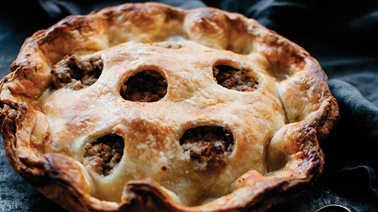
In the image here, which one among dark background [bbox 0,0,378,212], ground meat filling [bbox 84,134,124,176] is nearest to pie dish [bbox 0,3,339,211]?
ground meat filling [bbox 84,134,124,176]

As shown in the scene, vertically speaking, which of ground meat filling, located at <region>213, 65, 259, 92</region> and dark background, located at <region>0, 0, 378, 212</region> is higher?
ground meat filling, located at <region>213, 65, 259, 92</region>

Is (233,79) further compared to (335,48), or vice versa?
(335,48)

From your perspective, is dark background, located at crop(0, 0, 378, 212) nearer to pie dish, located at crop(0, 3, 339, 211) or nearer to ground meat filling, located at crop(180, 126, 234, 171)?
pie dish, located at crop(0, 3, 339, 211)

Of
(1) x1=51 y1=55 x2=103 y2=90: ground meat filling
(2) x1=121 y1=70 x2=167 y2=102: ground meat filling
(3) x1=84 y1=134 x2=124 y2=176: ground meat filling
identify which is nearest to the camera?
(3) x1=84 y1=134 x2=124 y2=176: ground meat filling

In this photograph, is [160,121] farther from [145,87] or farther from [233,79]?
[233,79]

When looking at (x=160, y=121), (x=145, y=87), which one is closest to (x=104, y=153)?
(x=160, y=121)

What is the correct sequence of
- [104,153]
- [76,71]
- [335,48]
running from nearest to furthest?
[104,153], [76,71], [335,48]

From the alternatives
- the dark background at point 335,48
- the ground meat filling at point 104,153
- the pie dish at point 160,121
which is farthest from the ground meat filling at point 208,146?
the dark background at point 335,48
